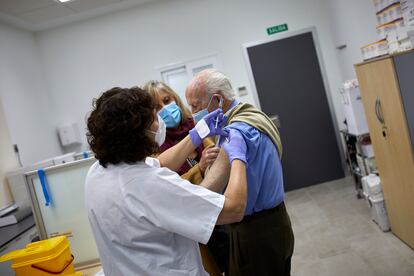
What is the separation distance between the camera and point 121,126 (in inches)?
40.4

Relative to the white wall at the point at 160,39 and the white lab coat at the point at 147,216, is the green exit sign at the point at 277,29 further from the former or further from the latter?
the white lab coat at the point at 147,216

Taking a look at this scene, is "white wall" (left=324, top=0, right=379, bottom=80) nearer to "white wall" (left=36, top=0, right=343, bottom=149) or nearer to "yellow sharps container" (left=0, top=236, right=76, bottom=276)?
"white wall" (left=36, top=0, right=343, bottom=149)

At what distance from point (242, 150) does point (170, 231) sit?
37cm

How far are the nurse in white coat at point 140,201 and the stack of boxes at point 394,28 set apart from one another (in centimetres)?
185

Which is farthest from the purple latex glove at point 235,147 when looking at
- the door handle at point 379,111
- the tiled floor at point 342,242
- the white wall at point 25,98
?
the white wall at point 25,98

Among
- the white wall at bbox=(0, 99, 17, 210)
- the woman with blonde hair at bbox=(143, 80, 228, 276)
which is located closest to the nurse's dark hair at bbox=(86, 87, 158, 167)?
the woman with blonde hair at bbox=(143, 80, 228, 276)

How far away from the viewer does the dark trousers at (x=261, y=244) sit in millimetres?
1419

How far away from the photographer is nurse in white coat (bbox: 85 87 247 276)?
3.34 ft

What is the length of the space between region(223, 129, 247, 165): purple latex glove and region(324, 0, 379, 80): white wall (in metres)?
2.76

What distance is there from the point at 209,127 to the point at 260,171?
262 mm

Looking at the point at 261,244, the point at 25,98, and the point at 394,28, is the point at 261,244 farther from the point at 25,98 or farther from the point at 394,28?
the point at 25,98

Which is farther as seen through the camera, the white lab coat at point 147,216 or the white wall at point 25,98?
the white wall at point 25,98

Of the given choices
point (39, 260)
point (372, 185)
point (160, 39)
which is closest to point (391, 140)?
point (372, 185)

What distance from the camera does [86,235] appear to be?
208 cm
